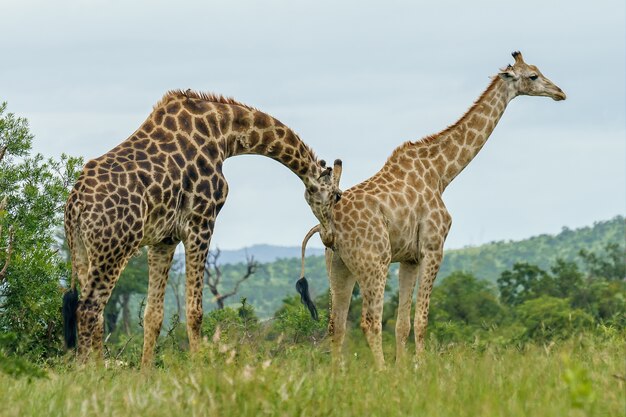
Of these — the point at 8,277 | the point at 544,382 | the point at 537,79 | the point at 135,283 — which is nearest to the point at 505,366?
the point at 544,382

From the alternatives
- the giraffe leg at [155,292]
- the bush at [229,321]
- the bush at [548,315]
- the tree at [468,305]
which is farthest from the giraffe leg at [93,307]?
the tree at [468,305]

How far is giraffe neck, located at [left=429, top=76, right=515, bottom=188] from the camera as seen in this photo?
1387cm

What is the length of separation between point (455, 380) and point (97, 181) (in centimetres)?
461

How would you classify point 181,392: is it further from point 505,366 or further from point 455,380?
point 505,366

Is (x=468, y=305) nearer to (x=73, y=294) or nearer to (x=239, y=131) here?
(x=239, y=131)

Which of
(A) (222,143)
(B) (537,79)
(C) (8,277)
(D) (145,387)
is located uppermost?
(B) (537,79)

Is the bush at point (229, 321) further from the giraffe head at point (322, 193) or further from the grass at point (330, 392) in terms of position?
the grass at point (330, 392)

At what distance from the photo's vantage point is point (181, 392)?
Answer: 6.48 meters

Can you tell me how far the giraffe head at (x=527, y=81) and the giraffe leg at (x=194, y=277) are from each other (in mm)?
5461

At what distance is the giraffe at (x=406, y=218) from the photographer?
12.2 metres

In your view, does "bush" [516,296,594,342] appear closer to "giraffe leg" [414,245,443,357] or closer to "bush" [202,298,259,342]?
"bush" [202,298,259,342]

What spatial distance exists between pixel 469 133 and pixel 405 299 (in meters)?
2.67

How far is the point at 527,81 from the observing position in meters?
14.6

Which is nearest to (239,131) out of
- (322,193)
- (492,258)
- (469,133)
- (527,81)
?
(322,193)
